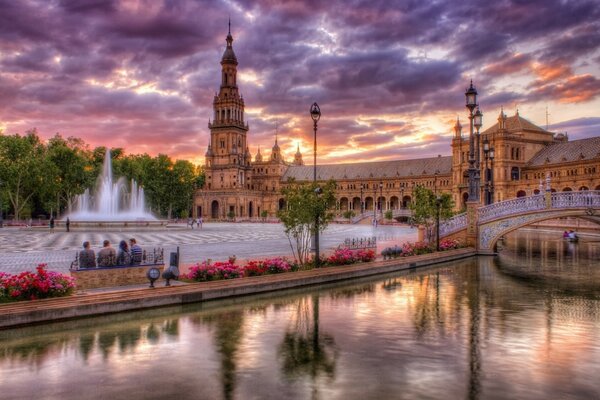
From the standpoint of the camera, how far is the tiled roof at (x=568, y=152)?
86.4m

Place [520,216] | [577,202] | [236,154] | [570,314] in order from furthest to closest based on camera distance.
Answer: [236,154]
[520,216]
[577,202]
[570,314]

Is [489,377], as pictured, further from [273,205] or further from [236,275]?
[273,205]

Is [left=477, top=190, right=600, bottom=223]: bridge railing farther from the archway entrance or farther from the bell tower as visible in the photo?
the archway entrance

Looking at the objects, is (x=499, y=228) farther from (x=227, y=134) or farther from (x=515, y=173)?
(x=227, y=134)

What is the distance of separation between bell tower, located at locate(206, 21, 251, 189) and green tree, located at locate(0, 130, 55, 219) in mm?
56444

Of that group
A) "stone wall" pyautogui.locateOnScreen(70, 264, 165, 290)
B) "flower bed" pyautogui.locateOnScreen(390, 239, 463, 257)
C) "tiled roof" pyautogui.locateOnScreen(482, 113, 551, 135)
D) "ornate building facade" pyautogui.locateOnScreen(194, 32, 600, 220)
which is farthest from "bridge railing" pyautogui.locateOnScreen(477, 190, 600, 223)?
"tiled roof" pyautogui.locateOnScreen(482, 113, 551, 135)

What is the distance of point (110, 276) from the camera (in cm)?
1398

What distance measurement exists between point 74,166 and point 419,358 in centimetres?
8192

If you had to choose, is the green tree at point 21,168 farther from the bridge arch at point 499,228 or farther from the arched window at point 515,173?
the arched window at point 515,173

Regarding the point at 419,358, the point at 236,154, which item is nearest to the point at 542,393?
the point at 419,358

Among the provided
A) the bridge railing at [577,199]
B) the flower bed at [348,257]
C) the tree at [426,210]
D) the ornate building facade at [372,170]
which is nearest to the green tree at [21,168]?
the ornate building facade at [372,170]

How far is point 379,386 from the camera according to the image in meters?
7.50

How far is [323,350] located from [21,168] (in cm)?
7437

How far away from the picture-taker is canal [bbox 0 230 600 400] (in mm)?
7395
